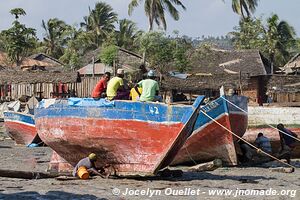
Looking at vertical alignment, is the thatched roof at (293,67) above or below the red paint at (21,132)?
above

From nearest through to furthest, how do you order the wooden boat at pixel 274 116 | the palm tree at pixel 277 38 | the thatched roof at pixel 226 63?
1. the wooden boat at pixel 274 116
2. the thatched roof at pixel 226 63
3. the palm tree at pixel 277 38

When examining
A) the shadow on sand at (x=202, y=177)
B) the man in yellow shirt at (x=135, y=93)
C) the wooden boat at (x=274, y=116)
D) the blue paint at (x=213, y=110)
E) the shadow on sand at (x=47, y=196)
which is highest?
the man in yellow shirt at (x=135, y=93)

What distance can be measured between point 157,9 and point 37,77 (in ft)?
37.9

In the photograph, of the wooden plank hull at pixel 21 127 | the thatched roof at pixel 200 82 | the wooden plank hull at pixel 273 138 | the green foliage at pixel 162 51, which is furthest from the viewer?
the green foliage at pixel 162 51

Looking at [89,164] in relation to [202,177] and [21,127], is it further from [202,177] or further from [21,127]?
[21,127]

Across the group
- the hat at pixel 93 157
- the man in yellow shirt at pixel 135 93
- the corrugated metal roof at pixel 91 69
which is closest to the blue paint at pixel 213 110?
the man in yellow shirt at pixel 135 93

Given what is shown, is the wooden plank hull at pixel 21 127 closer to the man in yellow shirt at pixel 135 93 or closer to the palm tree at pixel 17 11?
the man in yellow shirt at pixel 135 93

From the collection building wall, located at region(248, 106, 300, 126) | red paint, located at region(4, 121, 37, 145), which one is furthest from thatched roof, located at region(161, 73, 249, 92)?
red paint, located at region(4, 121, 37, 145)

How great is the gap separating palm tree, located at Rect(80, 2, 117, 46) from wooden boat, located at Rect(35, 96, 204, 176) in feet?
140

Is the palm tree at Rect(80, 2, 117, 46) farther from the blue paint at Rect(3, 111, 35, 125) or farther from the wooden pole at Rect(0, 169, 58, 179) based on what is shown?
the wooden pole at Rect(0, 169, 58, 179)

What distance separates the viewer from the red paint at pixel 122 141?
35.0ft

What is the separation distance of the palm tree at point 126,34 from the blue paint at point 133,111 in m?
41.1

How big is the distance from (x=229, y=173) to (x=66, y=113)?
414 cm

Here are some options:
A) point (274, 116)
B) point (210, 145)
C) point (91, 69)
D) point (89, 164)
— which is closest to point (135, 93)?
point (89, 164)
